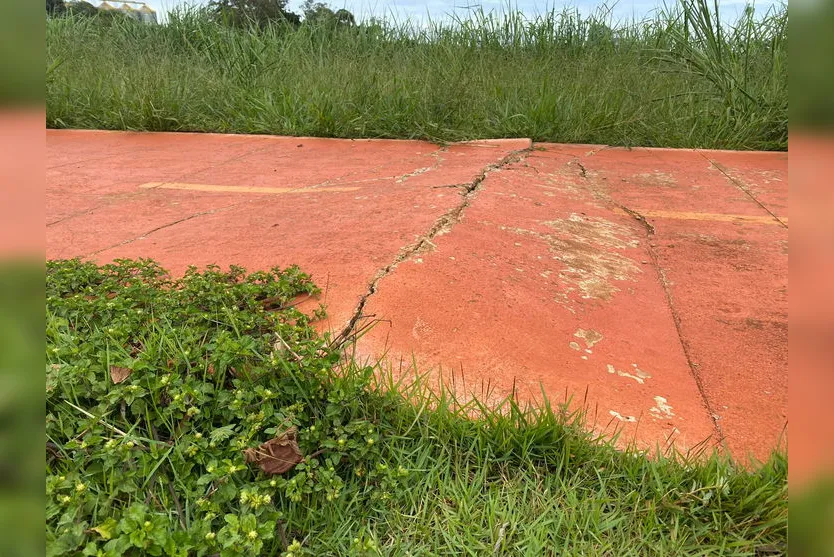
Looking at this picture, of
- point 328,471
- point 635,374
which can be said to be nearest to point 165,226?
point 328,471

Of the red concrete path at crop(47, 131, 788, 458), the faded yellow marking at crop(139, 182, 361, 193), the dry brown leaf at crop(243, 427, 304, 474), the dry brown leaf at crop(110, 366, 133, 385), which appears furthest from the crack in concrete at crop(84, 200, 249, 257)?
the dry brown leaf at crop(243, 427, 304, 474)

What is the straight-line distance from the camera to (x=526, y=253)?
208cm

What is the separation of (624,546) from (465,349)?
620mm

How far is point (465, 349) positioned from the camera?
1.56 meters

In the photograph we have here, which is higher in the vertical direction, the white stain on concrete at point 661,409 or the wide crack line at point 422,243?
the wide crack line at point 422,243

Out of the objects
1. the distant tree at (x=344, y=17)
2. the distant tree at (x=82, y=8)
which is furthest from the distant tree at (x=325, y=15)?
the distant tree at (x=82, y=8)

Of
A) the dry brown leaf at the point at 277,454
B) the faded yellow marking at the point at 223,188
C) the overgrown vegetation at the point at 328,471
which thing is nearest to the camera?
the overgrown vegetation at the point at 328,471

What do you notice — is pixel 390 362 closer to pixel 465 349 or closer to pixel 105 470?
pixel 465 349

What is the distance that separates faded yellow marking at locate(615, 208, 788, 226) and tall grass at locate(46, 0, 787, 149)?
5.64ft

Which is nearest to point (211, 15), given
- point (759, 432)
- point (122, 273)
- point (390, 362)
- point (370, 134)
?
point (370, 134)

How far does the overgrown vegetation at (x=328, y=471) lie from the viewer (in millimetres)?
1072

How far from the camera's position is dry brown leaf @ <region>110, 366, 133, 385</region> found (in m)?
1.30

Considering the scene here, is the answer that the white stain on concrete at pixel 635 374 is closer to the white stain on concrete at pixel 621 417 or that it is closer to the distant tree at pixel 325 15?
the white stain on concrete at pixel 621 417

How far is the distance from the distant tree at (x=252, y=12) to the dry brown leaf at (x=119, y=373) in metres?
6.48
